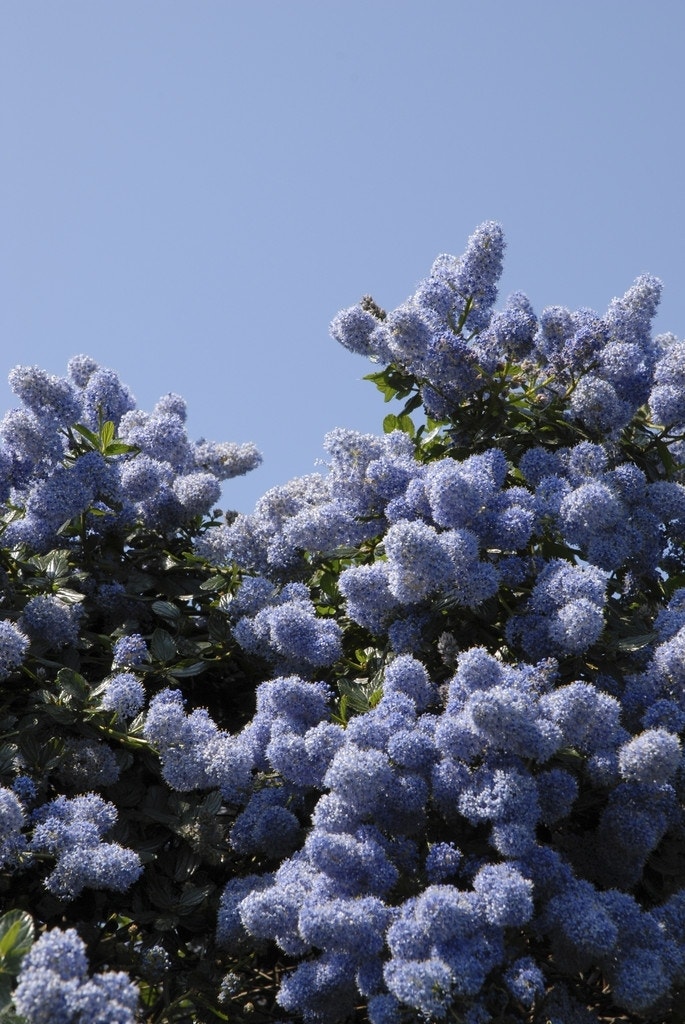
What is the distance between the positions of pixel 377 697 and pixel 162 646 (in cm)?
87

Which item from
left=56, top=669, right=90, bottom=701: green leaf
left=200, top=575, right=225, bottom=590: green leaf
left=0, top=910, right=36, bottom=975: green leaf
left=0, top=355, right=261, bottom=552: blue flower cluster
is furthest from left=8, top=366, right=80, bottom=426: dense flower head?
left=0, top=910, right=36, bottom=975: green leaf

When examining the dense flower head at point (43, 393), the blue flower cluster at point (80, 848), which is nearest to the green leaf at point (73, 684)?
the blue flower cluster at point (80, 848)

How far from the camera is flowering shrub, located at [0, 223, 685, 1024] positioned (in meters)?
3.14

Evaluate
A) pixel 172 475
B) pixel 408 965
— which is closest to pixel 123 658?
pixel 172 475

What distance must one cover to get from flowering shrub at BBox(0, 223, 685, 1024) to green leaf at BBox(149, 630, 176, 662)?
0.04 ft

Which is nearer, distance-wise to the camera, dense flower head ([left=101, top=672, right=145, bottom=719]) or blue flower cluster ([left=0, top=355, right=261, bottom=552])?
dense flower head ([left=101, top=672, right=145, bottom=719])

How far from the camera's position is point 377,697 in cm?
373

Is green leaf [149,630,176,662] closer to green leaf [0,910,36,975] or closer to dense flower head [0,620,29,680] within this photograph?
dense flower head [0,620,29,680]

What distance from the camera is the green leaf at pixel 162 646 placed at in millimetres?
4160

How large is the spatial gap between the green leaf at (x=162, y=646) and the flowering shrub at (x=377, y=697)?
0.04 ft

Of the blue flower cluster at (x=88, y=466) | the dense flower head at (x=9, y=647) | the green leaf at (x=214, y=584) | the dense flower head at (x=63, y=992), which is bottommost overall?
the dense flower head at (x=63, y=992)

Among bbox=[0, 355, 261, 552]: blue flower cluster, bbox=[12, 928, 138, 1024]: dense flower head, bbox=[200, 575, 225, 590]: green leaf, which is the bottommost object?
bbox=[12, 928, 138, 1024]: dense flower head

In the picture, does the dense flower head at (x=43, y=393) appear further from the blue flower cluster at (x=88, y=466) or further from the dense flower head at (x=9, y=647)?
the dense flower head at (x=9, y=647)

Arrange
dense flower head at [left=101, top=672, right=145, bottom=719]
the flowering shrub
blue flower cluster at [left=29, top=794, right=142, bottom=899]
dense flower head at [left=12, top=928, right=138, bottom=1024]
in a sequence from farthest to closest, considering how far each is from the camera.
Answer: dense flower head at [left=101, top=672, right=145, bottom=719]
blue flower cluster at [left=29, top=794, right=142, bottom=899]
the flowering shrub
dense flower head at [left=12, top=928, right=138, bottom=1024]
